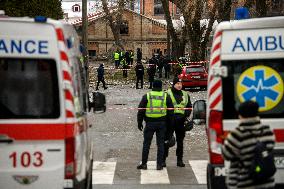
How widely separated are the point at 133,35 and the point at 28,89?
84672 millimetres

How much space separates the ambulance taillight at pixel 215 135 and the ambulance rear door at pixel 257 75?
0.08 m

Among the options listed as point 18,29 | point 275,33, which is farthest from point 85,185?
point 275,33

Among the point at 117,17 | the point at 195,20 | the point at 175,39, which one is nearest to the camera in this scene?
the point at 195,20

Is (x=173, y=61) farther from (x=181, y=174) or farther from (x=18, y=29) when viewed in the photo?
(x=18, y=29)

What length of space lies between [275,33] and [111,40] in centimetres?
8150

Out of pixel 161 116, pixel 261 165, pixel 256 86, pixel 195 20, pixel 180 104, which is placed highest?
pixel 195 20

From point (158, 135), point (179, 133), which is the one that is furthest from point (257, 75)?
point (179, 133)

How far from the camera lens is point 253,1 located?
4653cm

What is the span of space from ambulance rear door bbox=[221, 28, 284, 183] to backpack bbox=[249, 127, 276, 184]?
260 centimetres

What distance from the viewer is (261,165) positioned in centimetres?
809

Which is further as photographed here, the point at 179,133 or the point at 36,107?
the point at 179,133

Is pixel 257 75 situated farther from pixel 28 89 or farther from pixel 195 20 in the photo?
pixel 195 20

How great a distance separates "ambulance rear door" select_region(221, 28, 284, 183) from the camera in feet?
35.3

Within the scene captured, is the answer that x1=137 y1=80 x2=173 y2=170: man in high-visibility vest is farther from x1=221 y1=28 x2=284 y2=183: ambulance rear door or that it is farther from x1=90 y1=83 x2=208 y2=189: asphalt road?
x1=221 y1=28 x2=284 y2=183: ambulance rear door
